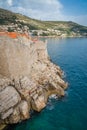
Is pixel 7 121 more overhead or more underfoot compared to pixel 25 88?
more underfoot

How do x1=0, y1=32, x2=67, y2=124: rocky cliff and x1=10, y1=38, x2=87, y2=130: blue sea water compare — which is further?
x1=0, y1=32, x2=67, y2=124: rocky cliff

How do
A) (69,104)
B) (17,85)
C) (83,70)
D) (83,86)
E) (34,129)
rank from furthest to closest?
(83,70)
(83,86)
(69,104)
(17,85)
(34,129)

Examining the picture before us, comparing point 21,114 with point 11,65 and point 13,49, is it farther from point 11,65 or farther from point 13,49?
point 13,49

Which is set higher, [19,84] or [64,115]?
[19,84]

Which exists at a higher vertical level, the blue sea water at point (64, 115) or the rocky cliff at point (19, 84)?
the rocky cliff at point (19, 84)

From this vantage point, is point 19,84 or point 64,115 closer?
point 64,115

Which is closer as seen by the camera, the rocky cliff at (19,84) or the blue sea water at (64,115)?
the blue sea water at (64,115)

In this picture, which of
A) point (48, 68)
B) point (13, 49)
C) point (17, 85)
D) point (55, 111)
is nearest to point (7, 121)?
point (17, 85)

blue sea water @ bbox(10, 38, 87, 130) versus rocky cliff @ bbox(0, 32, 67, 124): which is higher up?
rocky cliff @ bbox(0, 32, 67, 124)
